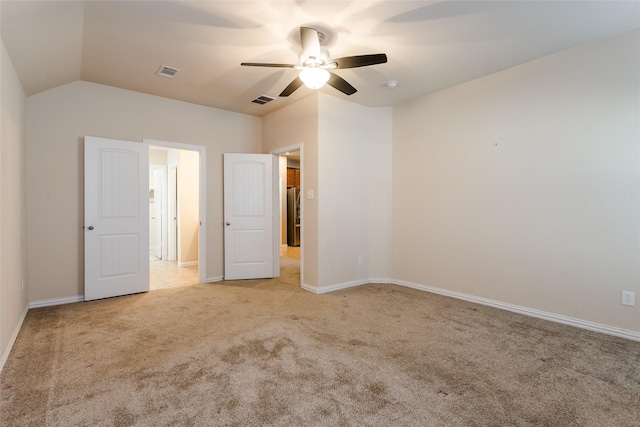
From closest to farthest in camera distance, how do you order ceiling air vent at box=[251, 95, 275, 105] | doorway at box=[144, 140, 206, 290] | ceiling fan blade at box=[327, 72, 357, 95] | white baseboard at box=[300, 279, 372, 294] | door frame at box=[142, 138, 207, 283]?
ceiling fan blade at box=[327, 72, 357, 95] < white baseboard at box=[300, 279, 372, 294] < ceiling air vent at box=[251, 95, 275, 105] < door frame at box=[142, 138, 207, 283] < doorway at box=[144, 140, 206, 290]

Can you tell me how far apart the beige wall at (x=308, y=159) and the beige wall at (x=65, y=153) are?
5.76 ft

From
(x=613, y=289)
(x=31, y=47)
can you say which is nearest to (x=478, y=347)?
(x=613, y=289)

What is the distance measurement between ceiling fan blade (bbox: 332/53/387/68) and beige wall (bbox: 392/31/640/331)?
185cm

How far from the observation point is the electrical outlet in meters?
2.77

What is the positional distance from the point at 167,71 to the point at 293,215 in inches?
246

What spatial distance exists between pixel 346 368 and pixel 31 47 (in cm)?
358

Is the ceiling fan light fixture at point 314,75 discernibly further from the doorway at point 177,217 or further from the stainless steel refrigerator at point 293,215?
the stainless steel refrigerator at point 293,215

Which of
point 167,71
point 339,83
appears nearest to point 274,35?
point 339,83

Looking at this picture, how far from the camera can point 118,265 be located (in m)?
4.01

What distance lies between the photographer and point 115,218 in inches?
157

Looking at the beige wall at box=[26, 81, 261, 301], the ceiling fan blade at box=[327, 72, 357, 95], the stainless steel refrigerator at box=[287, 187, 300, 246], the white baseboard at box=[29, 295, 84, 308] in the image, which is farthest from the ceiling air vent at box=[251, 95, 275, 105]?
the stainless steel refrigerator at box=[287, 187, 300, 246]

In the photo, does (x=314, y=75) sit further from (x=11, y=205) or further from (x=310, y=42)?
(x=11, y=205)

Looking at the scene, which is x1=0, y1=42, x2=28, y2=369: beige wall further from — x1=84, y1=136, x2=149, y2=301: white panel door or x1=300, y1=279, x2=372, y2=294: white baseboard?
x1=300, y1=279, x2=372, y2=294: white baseboard

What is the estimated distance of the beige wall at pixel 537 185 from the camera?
9.32ft
